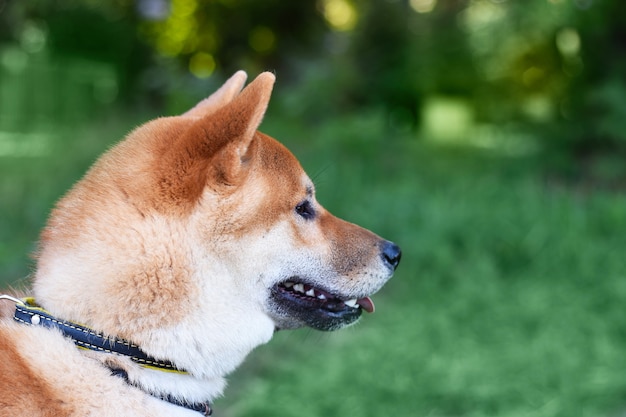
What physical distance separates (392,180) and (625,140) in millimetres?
2927

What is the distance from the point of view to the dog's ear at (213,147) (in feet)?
7.98

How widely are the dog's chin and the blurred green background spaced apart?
1.00m

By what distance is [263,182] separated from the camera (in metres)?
2.69

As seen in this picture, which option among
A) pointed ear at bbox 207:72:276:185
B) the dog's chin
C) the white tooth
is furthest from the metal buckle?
the white tooth

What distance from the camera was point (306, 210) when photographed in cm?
291

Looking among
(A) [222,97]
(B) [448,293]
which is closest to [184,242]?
(A) [222,97]

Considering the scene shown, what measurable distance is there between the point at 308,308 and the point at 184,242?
2.15ft

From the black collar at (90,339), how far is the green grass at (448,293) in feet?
7.60

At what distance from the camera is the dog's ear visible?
7.98ft

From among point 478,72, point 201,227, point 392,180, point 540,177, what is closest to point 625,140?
point 540,177

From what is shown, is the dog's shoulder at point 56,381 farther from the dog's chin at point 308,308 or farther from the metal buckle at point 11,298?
the dog's chin at point 308,308

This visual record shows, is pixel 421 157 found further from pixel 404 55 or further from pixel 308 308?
pixel 308 308

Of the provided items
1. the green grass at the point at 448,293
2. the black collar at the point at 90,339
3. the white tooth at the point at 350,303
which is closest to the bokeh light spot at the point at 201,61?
the green grass at the point at 448,293

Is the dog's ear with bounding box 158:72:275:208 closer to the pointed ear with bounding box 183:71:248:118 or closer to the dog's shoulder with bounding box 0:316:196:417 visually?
the pointed ear with bounding box 183:71:248:118
